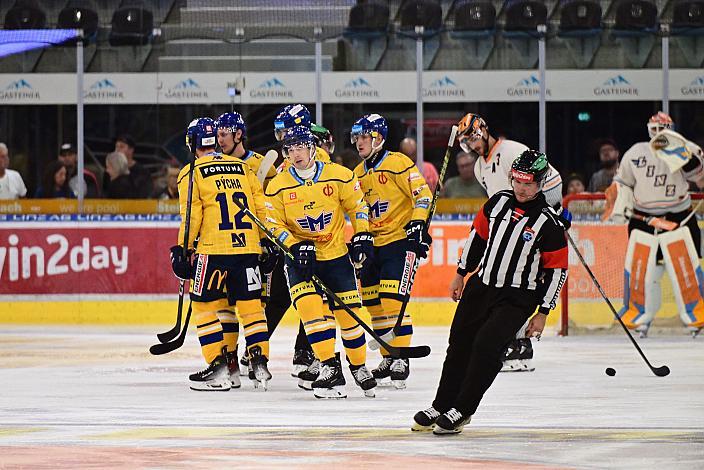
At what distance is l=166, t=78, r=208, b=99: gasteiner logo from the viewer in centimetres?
1269

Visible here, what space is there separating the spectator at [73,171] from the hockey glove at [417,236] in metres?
4.89

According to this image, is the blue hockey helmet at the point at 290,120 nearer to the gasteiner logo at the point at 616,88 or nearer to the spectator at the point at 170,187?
the spectator at the point at 170,187

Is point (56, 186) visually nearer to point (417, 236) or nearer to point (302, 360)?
point (302, 360)

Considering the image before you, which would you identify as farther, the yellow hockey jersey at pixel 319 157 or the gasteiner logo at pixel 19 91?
the gasteiner logo at pixel 19 91

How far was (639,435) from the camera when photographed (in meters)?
6.07

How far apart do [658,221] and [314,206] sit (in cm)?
429

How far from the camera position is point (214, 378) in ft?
26.5

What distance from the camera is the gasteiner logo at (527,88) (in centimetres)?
1252

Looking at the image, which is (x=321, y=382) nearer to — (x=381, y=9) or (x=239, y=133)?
(x=239, y=133)

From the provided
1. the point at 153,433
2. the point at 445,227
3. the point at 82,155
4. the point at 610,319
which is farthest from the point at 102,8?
the point at 153,433

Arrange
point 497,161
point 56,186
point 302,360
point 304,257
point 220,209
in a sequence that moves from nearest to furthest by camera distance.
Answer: point 304,257 < point 220,209 < point 302,360 < point 497,161 < point 56,186

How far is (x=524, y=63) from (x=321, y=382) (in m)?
5.59

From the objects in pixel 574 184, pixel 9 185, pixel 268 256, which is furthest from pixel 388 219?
pixel 9 185

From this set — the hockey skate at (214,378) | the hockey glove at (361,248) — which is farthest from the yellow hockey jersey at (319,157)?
the hockey skate at (214,378)
